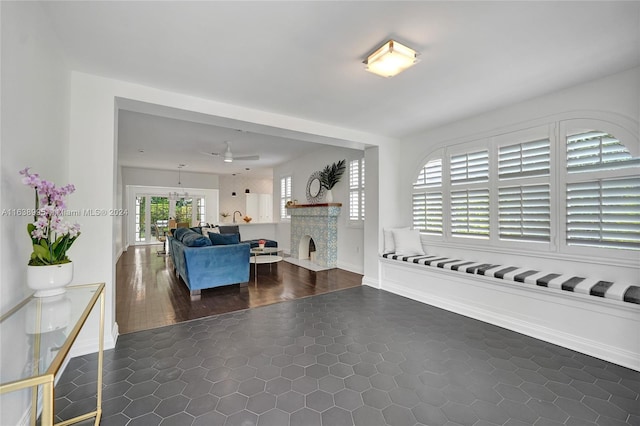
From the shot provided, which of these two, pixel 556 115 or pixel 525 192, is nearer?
pixel 556 115

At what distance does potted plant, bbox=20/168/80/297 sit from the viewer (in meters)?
1.48

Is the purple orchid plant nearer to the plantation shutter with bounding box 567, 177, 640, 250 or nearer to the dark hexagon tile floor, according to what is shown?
the dark hexagon tile floor

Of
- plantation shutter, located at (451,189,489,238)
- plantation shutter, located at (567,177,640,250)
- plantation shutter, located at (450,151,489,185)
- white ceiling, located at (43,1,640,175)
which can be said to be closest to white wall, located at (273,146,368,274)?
plantation shutter, located at (451,189,489,238)

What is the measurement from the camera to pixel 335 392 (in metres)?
1.94

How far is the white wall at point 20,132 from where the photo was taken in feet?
4.42

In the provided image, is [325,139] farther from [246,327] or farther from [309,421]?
[309,421]

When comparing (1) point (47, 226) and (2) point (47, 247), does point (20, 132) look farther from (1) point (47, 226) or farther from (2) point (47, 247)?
(2) point (47, 247)

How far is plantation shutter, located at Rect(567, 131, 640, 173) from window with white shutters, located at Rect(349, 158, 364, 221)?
3203 mm

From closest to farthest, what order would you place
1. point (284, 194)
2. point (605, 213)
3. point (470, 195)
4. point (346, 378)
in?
1. point (346, 378)
2. point (605, 213)
3. point (470, 195)
4. point (284, 194)

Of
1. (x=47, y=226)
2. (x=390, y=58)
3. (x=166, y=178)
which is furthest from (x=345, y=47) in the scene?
(x=166, y=178)

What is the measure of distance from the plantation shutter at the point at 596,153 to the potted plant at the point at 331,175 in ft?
12.3

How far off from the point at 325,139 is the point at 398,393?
3.32 meters

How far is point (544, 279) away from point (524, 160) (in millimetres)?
1396

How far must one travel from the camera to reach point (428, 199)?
4.34 meters
